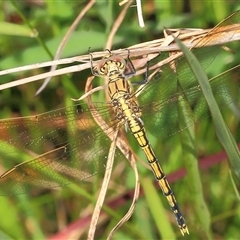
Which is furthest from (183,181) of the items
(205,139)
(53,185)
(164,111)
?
(53,185)

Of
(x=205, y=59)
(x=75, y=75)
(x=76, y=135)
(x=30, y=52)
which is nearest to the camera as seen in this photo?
(x=205, y=59)

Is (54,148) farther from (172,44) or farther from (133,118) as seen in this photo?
(172,44)

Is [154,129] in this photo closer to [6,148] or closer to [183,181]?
[183,181]

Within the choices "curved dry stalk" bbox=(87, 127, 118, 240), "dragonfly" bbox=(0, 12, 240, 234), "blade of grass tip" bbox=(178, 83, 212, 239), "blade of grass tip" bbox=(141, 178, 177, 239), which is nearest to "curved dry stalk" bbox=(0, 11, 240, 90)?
"dragonfly" bbox=(0, 12, 240, 234)

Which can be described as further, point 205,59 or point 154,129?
point 154,129

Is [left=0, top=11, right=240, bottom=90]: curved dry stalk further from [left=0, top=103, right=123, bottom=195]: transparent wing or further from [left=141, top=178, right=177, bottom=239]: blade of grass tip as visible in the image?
[left=141, top=178, right=177, bottom=239]: blade of grass tip

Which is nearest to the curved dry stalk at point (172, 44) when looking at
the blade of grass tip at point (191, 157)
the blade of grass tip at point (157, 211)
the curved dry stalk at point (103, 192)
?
the blade of grass tip at point (191, 157)

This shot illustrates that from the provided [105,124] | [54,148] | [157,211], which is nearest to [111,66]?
[105,124]

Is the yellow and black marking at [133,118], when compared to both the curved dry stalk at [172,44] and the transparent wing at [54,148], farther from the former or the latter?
the curved dry stalk at [172,44]
